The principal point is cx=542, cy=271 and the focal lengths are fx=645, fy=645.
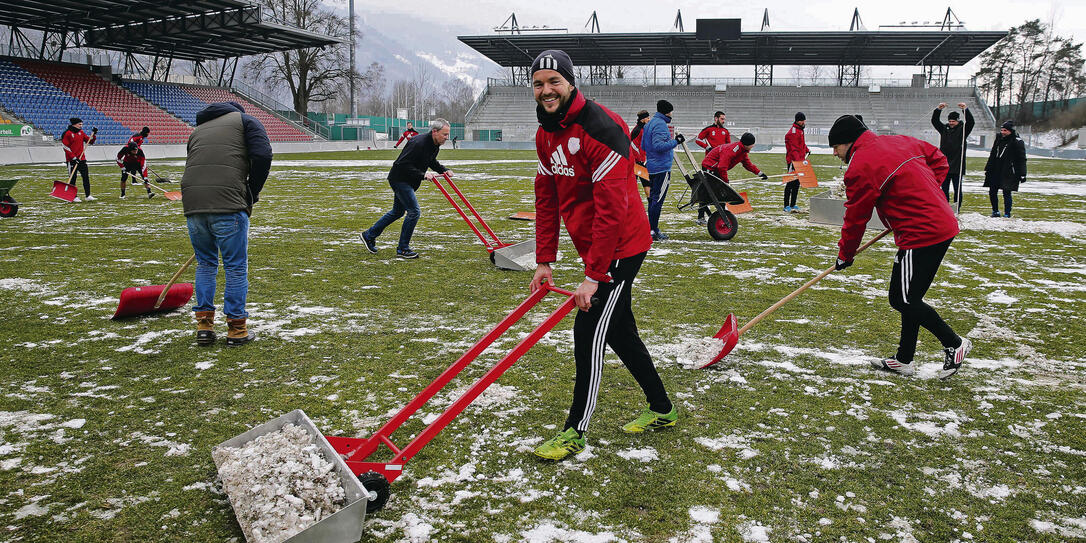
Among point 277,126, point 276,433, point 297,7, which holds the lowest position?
A: point 276,433

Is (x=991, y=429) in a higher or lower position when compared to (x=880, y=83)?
lower

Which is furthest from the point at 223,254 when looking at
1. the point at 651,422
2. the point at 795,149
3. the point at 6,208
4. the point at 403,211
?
the point at 795,149

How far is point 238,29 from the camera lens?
38.0 meters

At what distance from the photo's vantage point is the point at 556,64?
9.61 ft

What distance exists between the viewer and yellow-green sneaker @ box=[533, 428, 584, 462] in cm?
329

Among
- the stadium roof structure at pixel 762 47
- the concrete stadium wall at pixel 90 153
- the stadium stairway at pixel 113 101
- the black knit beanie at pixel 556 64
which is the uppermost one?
the stadium roof structure at pixel 762 47

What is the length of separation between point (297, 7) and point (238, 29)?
16.6 metres

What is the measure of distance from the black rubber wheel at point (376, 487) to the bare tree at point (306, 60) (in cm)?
5433

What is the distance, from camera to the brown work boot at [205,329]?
5.04 meters

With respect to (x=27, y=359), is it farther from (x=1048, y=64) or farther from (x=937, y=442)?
(x=1048, y=64)

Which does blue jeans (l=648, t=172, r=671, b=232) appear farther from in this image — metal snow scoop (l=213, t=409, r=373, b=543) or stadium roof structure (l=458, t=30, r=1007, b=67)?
stadium roof structure (l=458, t=30, r=1007, b=67)

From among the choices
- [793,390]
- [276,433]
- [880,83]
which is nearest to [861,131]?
[793,390]

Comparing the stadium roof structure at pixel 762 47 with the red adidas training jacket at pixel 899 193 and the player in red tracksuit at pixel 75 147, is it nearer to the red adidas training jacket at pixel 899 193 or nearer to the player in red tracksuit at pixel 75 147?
the player in red tracksuit at pixel 75 147

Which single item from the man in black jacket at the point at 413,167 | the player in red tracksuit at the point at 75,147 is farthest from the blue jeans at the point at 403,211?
the player in red tracksuit at the point at 75,147
